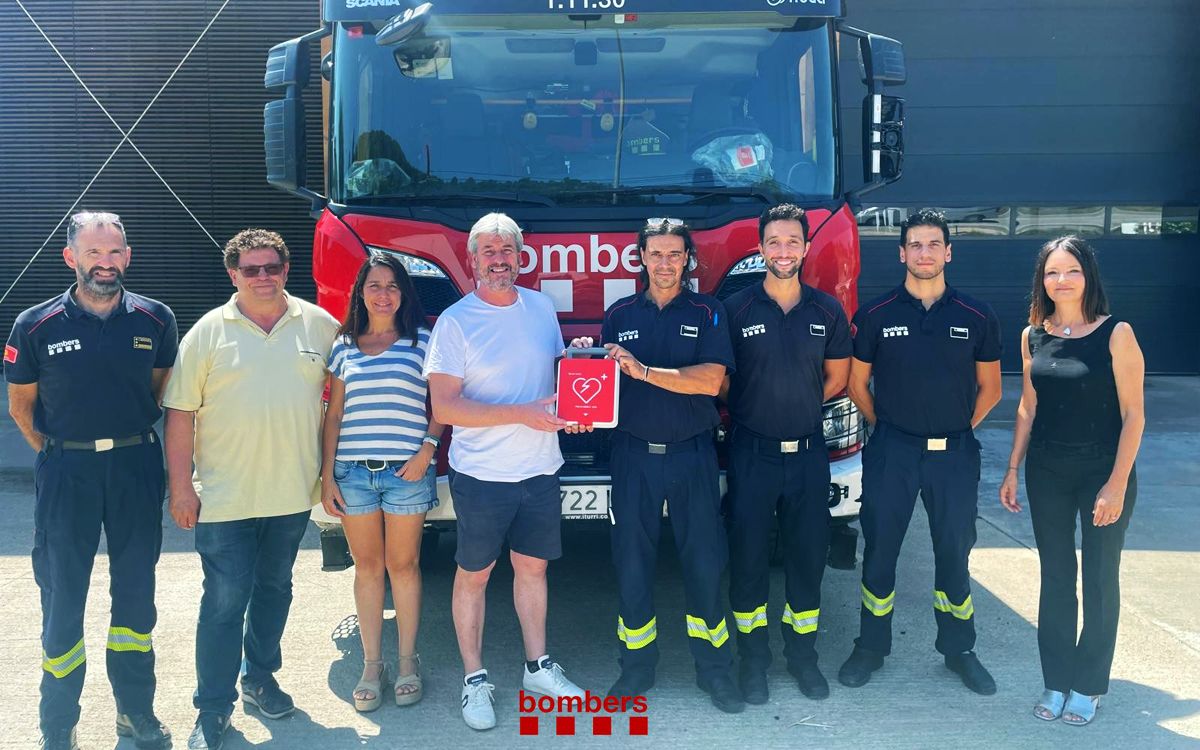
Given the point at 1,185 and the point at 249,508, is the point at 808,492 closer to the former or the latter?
the point at 249,508

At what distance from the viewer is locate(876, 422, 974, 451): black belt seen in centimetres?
403

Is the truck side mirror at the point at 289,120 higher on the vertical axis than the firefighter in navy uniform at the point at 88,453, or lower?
higher

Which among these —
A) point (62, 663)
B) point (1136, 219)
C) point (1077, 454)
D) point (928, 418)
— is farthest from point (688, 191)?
point (1136, 219)

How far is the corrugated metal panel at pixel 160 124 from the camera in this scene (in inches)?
418

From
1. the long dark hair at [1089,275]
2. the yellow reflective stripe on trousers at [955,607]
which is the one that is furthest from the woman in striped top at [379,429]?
the long dark hair at [1089,275]

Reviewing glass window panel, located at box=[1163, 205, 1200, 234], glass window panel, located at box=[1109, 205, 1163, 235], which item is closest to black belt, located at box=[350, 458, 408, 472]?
glass window panel, located at box=[1109, 205, 1163, 235]

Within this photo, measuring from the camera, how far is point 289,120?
471 cm

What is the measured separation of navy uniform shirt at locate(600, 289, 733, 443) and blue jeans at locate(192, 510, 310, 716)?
Result: 1.30 metres

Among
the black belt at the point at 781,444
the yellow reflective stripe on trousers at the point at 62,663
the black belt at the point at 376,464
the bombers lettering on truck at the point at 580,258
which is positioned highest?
the bombers lettering on truck at the point at 580,258

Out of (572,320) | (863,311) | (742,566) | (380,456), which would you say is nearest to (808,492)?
(742,566)

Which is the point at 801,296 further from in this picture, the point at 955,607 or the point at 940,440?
the point at 955,607

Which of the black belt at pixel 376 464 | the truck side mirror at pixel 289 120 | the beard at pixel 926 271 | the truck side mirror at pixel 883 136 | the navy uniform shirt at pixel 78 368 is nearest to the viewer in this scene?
the navy uniform shirt at pixel 78 368

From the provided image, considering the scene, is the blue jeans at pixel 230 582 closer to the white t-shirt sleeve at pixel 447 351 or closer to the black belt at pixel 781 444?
the white t-shirt sleeve at pixel 447 351

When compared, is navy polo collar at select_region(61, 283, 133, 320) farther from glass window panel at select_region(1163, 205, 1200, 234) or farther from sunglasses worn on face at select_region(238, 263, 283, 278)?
glass window panel at select_region(1163, 205, 1200, 234)
